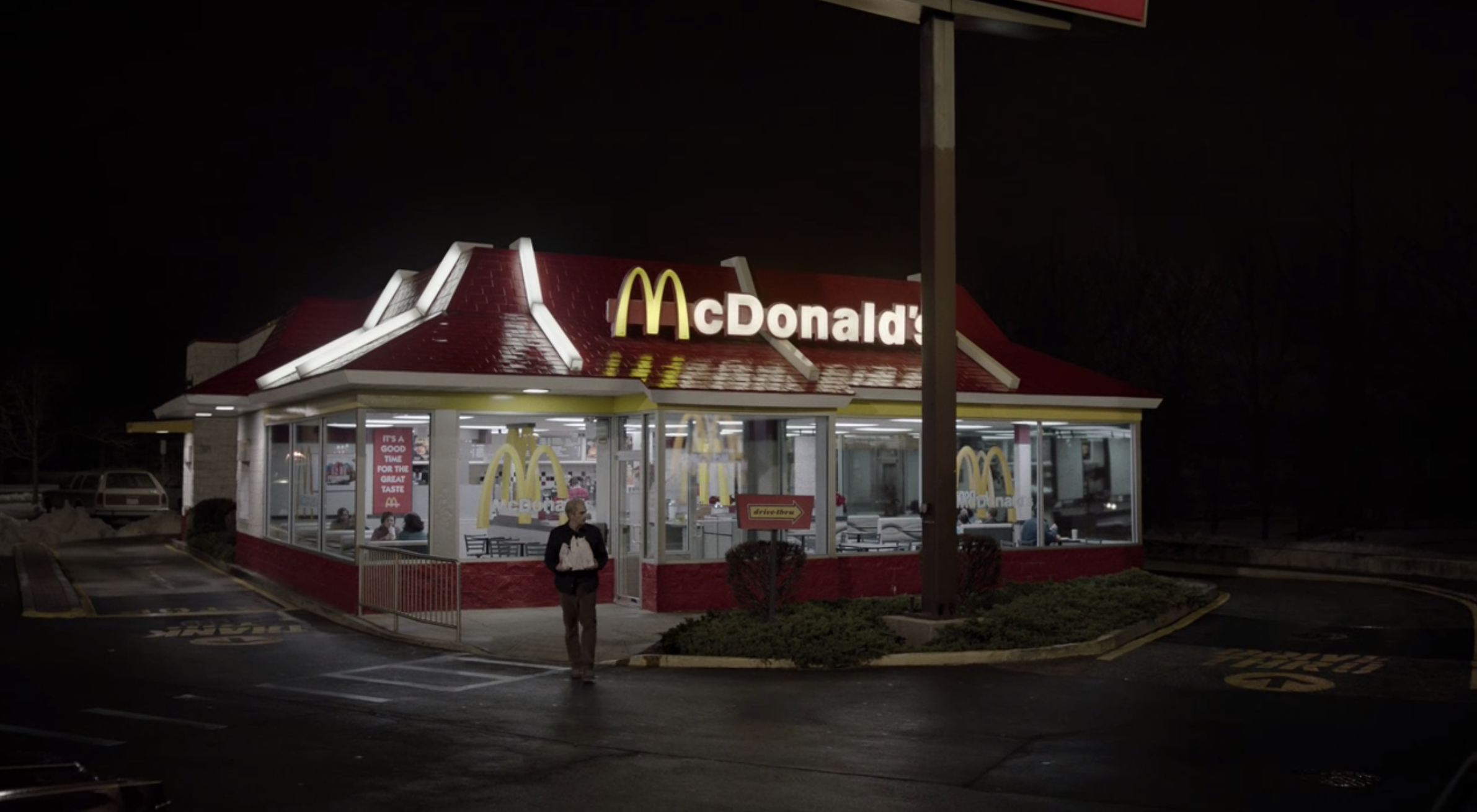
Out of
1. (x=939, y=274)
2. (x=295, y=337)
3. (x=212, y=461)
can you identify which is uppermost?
(x=295, y=337)

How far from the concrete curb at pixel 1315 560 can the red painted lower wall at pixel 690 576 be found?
14.8 feet

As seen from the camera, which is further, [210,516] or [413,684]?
[210,516]

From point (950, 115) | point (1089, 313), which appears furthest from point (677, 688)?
point (1089, 313)

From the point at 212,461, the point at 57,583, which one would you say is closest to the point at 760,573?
the point at 57,583

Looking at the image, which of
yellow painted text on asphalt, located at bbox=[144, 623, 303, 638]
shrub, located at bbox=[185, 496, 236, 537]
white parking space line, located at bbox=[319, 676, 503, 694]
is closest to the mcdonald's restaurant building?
yellow painted text on asphalt, located at bbox=[144, 623, 303, 638]

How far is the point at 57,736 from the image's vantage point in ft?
31.7

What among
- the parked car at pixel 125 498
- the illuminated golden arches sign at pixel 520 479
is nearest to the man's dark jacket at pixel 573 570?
the illuminated golden arches sign at pixel 520 479

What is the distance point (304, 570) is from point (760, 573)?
28.5 ft

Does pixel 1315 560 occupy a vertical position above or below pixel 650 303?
below

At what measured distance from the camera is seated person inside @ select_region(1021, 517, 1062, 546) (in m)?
22.2

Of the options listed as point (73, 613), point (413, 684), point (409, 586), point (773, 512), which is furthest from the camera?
point (73, 613)

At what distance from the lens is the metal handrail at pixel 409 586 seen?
16594 mm

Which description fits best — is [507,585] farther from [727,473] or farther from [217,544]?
[217,544]

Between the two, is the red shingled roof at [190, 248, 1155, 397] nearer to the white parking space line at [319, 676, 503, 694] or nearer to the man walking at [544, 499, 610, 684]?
the white parking space line at [319, 676, 503, 694]
